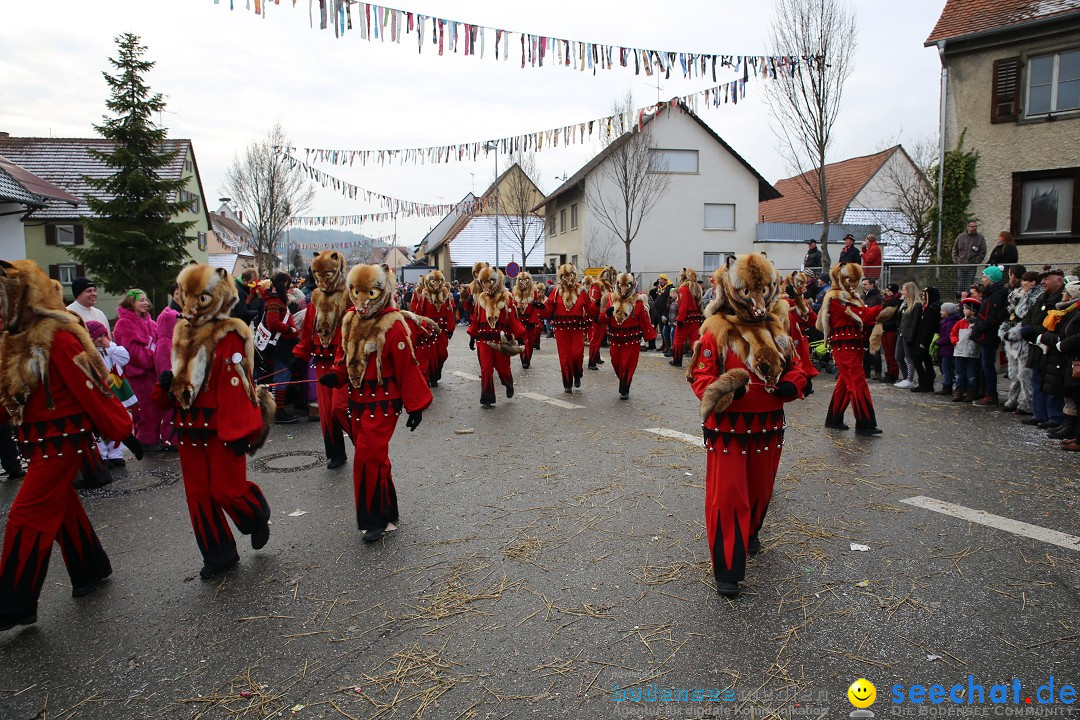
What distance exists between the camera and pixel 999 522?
5.17 meters

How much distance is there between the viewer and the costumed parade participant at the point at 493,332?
10.3 m

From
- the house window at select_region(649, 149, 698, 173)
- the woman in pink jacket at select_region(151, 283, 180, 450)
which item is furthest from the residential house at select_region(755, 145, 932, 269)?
the woman in pink jacket at select_region(151, 283, 180, 450)

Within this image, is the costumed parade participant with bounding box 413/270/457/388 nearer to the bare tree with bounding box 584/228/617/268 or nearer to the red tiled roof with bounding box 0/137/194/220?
the bare tree with bounding box 584/228/617/268

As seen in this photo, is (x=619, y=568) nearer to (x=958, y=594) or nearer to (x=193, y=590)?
(x=958, y=594)

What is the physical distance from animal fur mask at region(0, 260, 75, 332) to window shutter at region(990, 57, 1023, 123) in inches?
A: 803

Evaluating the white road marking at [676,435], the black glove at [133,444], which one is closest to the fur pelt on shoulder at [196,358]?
the black glove at [133,444]

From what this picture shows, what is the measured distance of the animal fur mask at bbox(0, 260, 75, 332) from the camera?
394cm

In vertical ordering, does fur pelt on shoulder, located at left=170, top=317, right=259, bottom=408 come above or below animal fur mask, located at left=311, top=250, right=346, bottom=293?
below

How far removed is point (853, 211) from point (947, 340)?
26433 mm

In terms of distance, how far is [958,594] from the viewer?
4004 mm

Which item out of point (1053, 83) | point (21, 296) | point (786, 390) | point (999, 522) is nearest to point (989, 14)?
point (1053, 83)

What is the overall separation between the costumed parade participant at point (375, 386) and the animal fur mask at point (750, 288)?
219cm

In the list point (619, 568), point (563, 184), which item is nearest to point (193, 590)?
point (619, 568)

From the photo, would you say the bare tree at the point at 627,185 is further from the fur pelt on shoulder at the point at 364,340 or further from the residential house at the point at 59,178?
the fur pelt on shoulder at the point at 364,340
